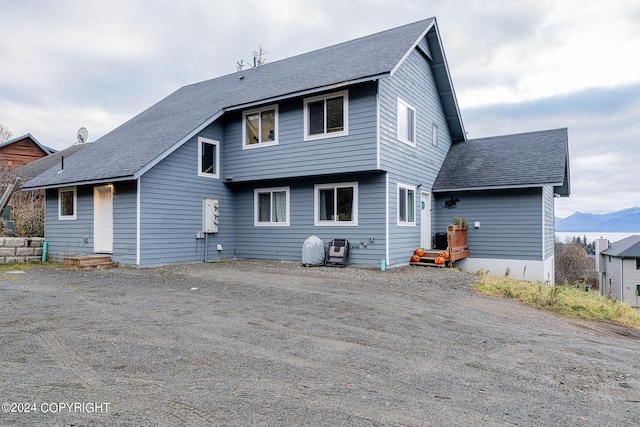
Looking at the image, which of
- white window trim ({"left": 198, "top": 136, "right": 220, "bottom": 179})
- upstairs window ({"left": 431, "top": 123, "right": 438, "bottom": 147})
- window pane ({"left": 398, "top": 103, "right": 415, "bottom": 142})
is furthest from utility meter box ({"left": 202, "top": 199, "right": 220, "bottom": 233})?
upstairs window ({"left": 431, "top": 123, "right": 438, "bottom": 147})

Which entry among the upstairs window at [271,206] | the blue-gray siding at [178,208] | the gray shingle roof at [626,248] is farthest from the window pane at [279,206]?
the gray shingle roof at [626,248]

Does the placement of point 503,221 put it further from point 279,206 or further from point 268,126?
point 268,126

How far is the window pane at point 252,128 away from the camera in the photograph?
1316 centimetres

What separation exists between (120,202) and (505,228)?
41.0 feet

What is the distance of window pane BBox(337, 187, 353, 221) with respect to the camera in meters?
11.9

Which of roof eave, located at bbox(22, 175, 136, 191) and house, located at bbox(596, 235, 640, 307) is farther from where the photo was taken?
house, located at bbox(596, 235, 640, 307)

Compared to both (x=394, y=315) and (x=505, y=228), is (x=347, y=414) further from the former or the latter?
(x=505, y=228)

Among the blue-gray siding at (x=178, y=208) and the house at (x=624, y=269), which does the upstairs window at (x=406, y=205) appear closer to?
the blue-gray siding at (x=178, y=208)

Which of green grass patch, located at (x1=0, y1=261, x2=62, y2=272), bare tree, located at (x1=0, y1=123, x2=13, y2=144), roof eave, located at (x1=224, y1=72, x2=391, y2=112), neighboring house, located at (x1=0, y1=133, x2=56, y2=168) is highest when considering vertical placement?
bare tree, located at (x1=0, y1=123, x2=13, y2=144)

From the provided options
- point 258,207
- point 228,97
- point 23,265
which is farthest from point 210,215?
point 23,265

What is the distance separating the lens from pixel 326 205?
12352 mm

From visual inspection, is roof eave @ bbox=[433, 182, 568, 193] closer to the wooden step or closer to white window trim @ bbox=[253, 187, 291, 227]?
white window trim @ bbox=[253, 187, 291, 227]

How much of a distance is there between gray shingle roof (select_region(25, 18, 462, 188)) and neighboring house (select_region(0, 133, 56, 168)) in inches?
550

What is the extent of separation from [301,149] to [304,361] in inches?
353
